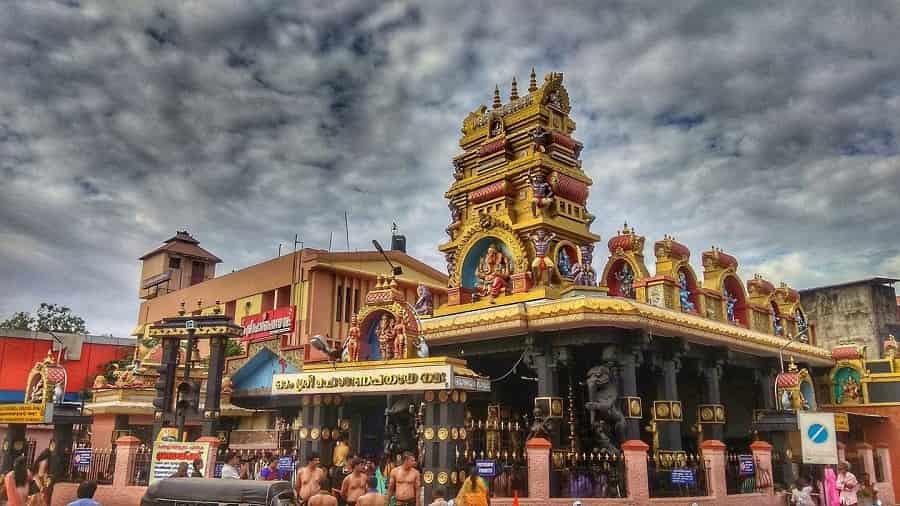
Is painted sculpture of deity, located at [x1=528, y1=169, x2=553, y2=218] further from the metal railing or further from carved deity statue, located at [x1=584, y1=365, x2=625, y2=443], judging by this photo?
the metal railing

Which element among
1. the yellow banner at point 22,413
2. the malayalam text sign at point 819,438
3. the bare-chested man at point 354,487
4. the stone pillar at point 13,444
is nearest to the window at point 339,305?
the stone pillar at point 13,444

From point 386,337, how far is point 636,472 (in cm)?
652

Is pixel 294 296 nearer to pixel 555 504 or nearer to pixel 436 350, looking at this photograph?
pixel 436 350

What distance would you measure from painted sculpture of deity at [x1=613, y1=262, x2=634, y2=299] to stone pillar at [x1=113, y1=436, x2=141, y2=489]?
16756 mm

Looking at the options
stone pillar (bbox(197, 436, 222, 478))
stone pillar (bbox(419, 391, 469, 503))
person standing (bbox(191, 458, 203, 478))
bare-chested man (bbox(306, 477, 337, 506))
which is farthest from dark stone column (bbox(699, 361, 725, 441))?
person standing (bbox(191, 458, 203, 478))

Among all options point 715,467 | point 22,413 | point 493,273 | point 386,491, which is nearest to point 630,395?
point 715,467

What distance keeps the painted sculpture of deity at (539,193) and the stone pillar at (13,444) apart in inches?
693

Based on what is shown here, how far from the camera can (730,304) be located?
1137 inches

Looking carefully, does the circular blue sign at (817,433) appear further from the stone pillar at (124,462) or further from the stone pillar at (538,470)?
the stone pillar at (124,462)

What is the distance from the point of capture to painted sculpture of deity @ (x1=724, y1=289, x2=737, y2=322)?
92.5 feet

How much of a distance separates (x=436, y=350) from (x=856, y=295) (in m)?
29.1

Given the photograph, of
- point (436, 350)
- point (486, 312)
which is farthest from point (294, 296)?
point (486, 312)

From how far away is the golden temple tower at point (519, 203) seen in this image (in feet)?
75.9

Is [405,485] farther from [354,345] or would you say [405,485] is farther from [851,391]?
[851,391]
